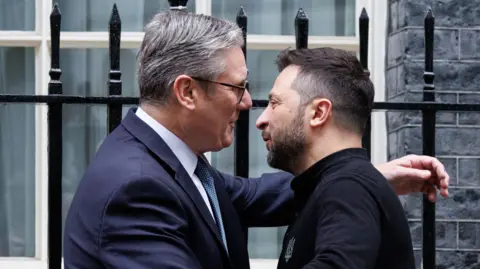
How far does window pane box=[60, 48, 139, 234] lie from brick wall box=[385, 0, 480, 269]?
1.23 meters

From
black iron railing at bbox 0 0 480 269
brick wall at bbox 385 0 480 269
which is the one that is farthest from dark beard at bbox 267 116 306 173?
brick wall at bbox 385 0 480 269

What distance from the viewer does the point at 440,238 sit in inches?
232

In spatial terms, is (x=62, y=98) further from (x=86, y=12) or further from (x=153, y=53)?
(x=86, y=12)

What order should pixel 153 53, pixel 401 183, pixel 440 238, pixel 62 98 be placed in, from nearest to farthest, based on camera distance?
pixel 153 53, pixel 401 183, pixel 62 98, pixel 440 238

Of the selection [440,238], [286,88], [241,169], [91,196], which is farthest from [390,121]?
[91,196]

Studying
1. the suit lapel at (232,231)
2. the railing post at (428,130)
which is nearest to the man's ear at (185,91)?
the suit lapel at (232,231)

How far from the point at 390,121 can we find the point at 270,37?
27.0 inches

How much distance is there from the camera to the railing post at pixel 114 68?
402cm

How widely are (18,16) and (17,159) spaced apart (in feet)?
2.15

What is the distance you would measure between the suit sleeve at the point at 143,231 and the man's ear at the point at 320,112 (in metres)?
0.48

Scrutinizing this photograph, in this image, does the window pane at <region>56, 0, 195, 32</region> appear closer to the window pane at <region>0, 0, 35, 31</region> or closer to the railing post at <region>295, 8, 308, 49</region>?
the window pane at <region>0, 0, 35, 31</region>

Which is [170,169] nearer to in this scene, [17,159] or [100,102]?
[100,102]

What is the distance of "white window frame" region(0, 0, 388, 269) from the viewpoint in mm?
6027

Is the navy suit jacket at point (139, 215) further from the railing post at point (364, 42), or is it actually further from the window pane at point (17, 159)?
the window pane at point (17, 159)
